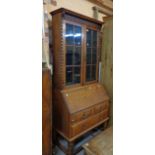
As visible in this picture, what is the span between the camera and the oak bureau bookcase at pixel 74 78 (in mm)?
1924

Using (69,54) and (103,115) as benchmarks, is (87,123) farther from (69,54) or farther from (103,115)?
(69,54)

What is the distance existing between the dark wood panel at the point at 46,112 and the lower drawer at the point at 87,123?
13.4 inches

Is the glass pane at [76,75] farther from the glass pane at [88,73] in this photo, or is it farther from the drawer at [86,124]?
the drawer at [86,124]

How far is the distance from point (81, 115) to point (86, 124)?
0.65ft

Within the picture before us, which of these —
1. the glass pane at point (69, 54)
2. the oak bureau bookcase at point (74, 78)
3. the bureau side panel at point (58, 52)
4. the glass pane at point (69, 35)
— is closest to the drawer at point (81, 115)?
the oak bureau bookcase at point (74, 78)

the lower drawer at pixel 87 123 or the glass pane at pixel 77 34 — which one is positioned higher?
the glass pane at pixel 77 34

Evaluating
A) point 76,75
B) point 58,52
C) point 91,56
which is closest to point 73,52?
point 58,52

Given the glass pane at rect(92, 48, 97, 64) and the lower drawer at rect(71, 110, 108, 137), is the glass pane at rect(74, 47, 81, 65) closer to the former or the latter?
the glass pane at rect(92, 48, 97, 64)

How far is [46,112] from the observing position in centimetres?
166

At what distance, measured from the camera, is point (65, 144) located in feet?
7.23
